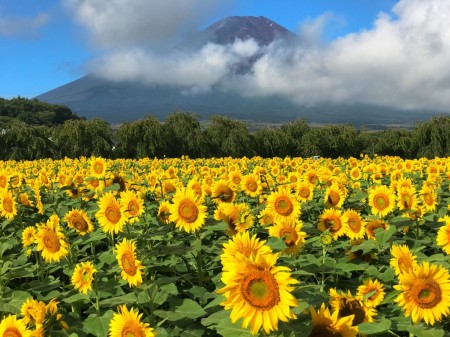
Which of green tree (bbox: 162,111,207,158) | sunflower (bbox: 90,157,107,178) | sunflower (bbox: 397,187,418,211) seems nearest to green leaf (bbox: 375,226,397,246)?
sunflower (bbox: 397,187,418,211)

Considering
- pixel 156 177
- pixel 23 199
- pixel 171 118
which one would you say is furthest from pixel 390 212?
pixel 171 118

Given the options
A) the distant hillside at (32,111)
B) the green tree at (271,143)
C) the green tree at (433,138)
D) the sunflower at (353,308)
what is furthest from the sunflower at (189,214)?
the distant hillside at (32,111)

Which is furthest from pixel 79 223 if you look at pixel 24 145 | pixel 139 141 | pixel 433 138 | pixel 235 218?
pixel 433 138

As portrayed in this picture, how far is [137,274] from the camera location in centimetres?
334

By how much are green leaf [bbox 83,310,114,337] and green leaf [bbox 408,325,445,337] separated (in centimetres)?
174

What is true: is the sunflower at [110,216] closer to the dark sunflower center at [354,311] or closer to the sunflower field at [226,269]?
the sunflower field at [226,269]

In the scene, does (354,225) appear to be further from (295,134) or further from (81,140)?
(295,134)

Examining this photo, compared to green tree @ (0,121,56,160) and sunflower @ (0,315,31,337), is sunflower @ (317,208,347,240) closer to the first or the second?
sunflower @ (0,315,31,337)

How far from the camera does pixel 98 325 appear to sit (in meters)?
2.94

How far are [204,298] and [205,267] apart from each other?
946mm

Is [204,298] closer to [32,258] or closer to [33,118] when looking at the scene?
[32,258]

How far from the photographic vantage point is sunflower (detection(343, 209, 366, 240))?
4.56 m

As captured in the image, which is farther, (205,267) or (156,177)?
(156,177)

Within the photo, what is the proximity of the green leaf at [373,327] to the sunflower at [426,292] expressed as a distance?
202mm
